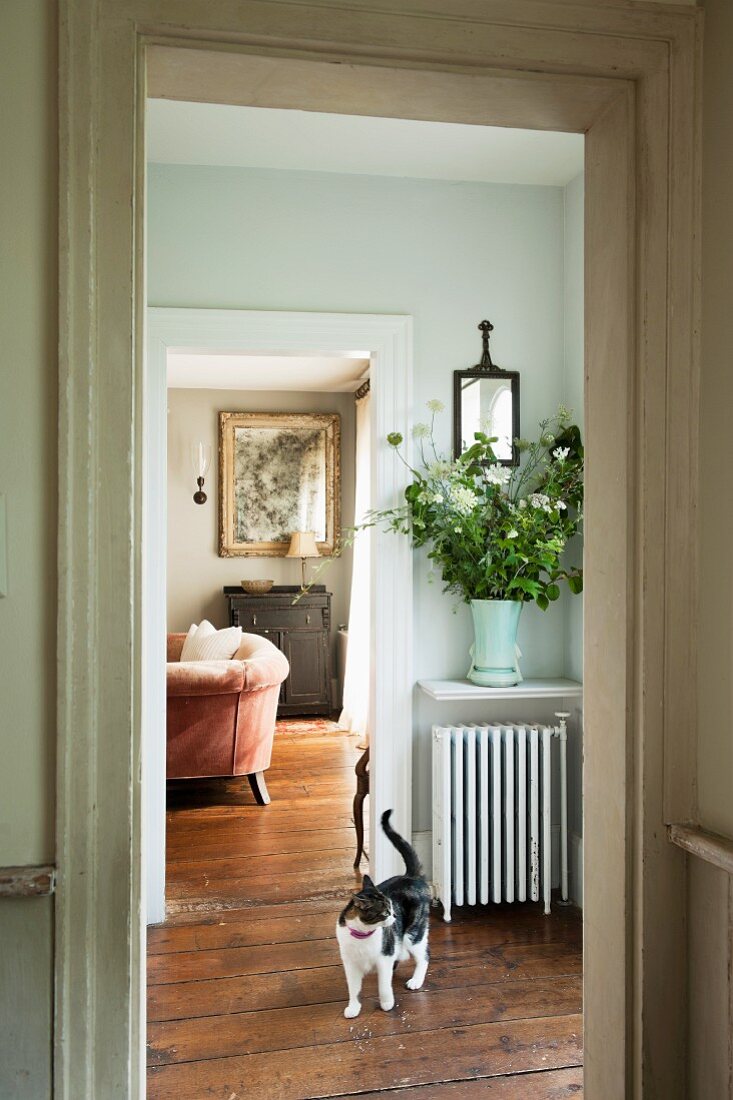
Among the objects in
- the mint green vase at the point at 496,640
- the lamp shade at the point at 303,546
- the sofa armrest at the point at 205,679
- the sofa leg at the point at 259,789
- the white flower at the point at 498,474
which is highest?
the white flower at the point at 498,474

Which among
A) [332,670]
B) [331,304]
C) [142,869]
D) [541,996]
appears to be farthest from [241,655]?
[142,869]

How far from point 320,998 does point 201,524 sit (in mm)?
5402

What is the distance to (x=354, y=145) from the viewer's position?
319cm

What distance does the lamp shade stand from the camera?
24.7 feet

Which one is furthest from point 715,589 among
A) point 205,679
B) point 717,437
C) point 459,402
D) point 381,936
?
point 205,679

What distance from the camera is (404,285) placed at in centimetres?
350

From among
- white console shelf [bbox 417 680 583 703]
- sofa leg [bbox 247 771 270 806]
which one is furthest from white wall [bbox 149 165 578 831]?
sofa leg [bbox 247 771 270 806]

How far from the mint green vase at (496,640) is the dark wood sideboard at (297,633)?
405cm

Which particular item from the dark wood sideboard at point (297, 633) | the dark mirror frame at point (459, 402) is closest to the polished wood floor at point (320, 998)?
the dark mirror frame at point (459, 402)

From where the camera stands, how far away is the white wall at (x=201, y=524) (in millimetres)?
7711

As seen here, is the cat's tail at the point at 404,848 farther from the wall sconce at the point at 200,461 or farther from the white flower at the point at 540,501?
the wall sconce at the point at 200,461

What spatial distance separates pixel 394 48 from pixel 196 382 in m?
6.45

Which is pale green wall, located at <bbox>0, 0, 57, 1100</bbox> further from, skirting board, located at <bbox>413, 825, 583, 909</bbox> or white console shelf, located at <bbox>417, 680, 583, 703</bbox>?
skirting board, located at <bbox>413, 825, 583, 909</bbox>

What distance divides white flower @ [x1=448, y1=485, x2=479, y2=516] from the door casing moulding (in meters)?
1.72
